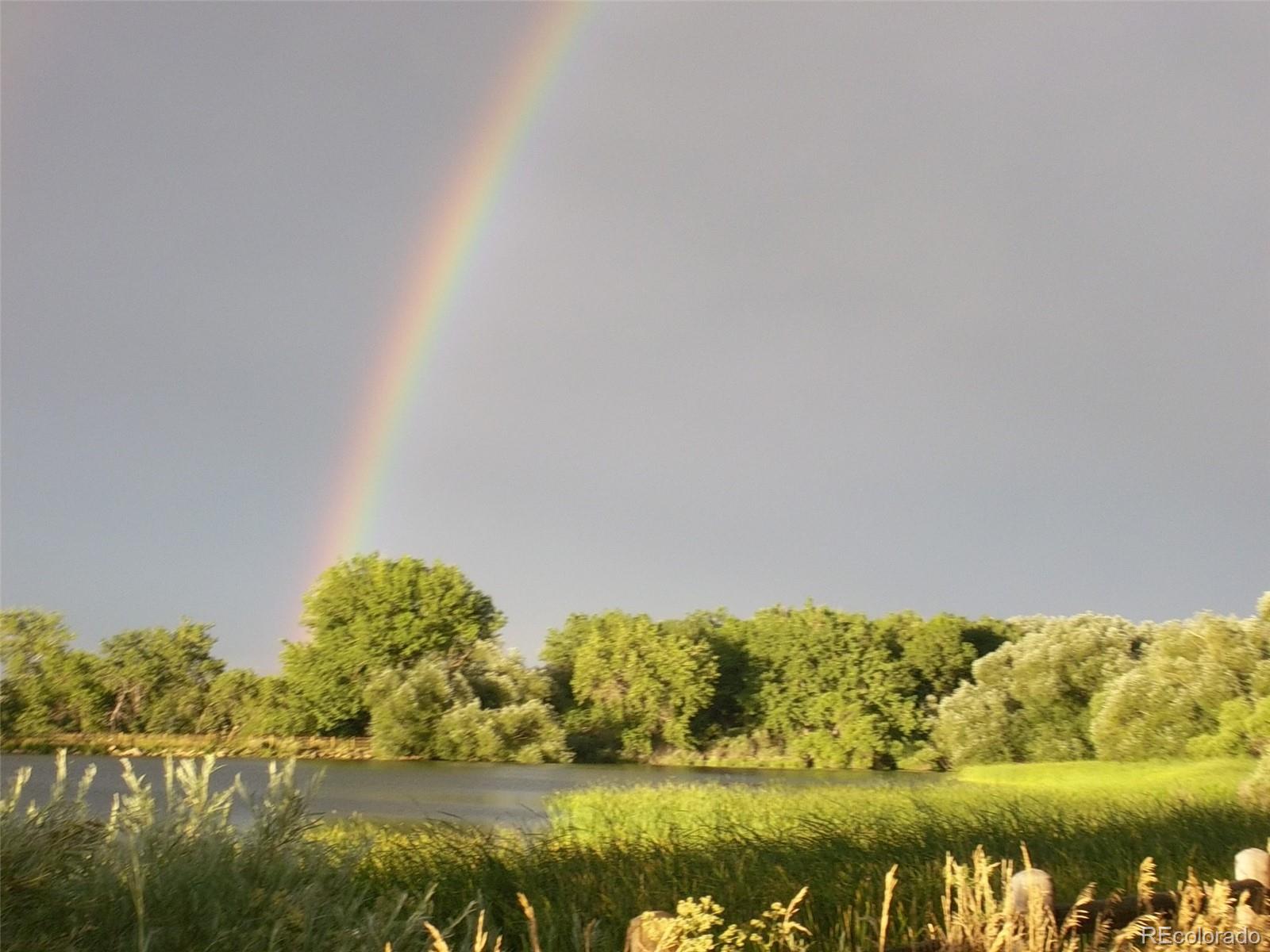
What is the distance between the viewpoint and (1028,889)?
507cm

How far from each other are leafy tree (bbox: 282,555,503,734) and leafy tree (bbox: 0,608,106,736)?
9192 mm

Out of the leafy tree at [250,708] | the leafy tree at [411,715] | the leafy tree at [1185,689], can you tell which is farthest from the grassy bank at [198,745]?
the leafy tree at [1185,689]

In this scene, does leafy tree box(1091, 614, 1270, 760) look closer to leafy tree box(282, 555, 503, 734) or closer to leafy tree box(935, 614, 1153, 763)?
leafy tree box(935, 614, 1153, 763)

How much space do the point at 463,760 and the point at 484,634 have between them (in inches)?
444

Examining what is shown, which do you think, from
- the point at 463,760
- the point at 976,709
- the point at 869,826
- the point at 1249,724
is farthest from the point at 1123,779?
the point at 463,760

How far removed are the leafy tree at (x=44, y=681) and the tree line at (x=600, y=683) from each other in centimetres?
9

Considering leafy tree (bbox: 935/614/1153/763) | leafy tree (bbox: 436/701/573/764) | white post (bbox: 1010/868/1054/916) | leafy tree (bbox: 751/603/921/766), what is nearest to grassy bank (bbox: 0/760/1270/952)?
white post (bbox: 1010/868/1054/916)

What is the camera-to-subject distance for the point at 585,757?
5550 centimetres

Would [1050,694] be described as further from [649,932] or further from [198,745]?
[649,932]

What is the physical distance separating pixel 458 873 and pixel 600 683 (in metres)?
50.1

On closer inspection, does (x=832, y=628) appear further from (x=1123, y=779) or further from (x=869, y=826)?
(x=869, y=826)

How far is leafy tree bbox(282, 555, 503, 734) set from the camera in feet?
187

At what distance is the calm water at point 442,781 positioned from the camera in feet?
90.5

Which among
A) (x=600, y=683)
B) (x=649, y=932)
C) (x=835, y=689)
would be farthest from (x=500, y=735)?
(x=649, y=932)
